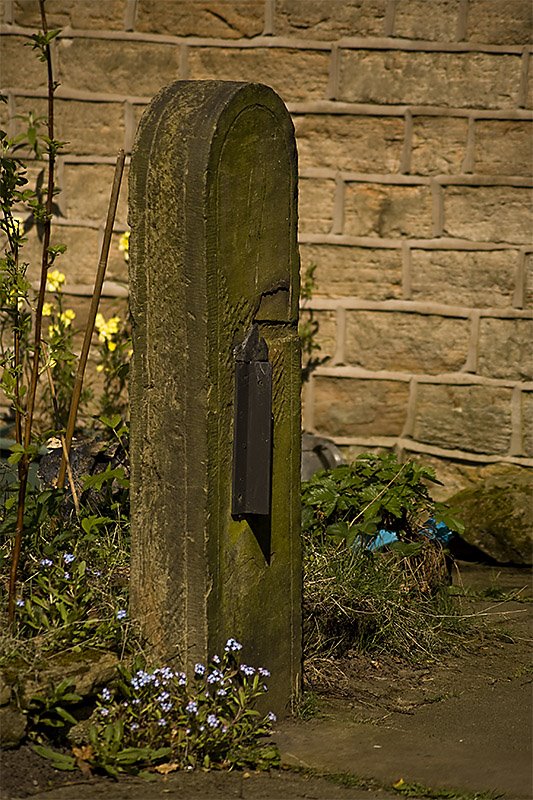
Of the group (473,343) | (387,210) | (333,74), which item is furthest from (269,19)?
(473,343)

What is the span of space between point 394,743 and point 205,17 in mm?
3770

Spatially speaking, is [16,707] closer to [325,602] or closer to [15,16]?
[325,602]

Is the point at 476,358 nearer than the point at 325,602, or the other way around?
the point at 325,602

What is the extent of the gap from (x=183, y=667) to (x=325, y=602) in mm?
925

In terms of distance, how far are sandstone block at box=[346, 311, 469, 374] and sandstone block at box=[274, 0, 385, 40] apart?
1358 mm

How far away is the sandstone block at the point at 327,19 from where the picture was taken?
18.7 feet

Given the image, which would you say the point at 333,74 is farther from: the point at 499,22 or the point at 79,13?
the point at 79,13

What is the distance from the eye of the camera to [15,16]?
19.0 ft

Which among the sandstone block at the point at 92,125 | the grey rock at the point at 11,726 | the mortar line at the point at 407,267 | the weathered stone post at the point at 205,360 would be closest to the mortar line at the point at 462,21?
the mortar line at the point at 407,267

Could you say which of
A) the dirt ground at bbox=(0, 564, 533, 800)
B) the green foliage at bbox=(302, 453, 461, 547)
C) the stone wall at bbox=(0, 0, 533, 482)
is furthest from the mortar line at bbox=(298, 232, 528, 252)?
the dirt ground at bbox=(0, 564, 533, 800)

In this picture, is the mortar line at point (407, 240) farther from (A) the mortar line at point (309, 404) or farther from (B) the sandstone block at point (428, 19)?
(B) the sandstone block at point (428, 19)

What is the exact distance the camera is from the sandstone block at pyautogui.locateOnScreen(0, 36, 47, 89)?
5.80 m

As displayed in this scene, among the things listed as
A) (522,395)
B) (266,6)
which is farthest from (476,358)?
(266,6)

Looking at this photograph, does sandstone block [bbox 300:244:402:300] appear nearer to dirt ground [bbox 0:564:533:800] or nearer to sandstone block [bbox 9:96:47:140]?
sandstone block [bbox 9:96:47:140]
